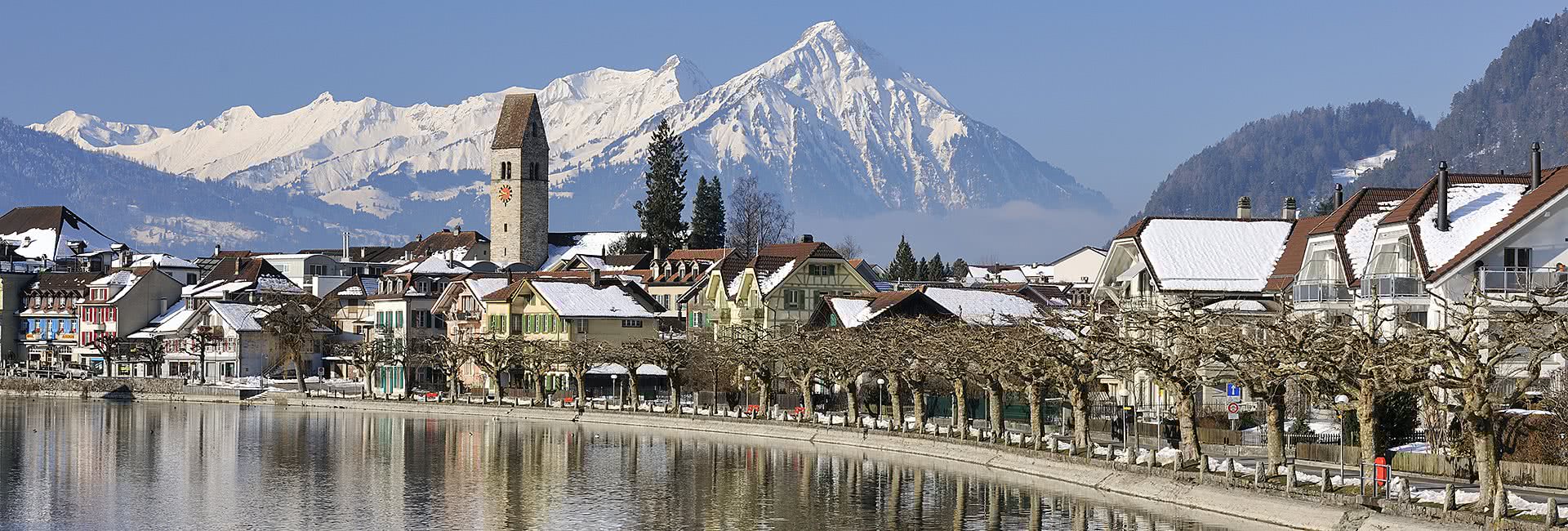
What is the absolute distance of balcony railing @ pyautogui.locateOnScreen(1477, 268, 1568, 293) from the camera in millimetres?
65625

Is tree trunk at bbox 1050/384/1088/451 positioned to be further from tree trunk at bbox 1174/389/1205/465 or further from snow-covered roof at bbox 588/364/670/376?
snow-covered roof at bbox 588/364/670/376

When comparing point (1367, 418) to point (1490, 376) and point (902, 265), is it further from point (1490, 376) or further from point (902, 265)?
point (902, 265)

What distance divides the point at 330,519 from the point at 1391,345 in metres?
29.8

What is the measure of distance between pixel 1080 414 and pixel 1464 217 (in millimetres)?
15034

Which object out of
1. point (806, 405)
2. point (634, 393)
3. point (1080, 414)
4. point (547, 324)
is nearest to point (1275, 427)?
point (1080, 414)

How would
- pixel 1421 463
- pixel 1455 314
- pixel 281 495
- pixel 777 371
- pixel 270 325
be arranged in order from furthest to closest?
pixel 270 325, pixel 777 371, pixel 281 495, pixel 1421 463, pixel 1455 314

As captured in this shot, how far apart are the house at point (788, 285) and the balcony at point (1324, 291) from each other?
45923 mm

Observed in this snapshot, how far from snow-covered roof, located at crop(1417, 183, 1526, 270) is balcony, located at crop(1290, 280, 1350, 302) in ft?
15.0

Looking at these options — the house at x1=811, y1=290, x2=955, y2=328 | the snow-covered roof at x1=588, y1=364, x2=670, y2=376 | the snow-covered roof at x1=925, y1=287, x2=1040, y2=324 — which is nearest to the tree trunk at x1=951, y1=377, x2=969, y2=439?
the house at x1=811, y1=290, x2=955, y2=328

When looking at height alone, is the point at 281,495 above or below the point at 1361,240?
below

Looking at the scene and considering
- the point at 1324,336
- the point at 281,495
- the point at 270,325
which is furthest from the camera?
the point at 270,325

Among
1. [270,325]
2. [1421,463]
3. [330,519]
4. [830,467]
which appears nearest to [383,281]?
[270,325]

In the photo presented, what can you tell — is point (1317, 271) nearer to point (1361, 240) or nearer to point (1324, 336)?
point (1361, 240)

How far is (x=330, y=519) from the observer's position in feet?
192
